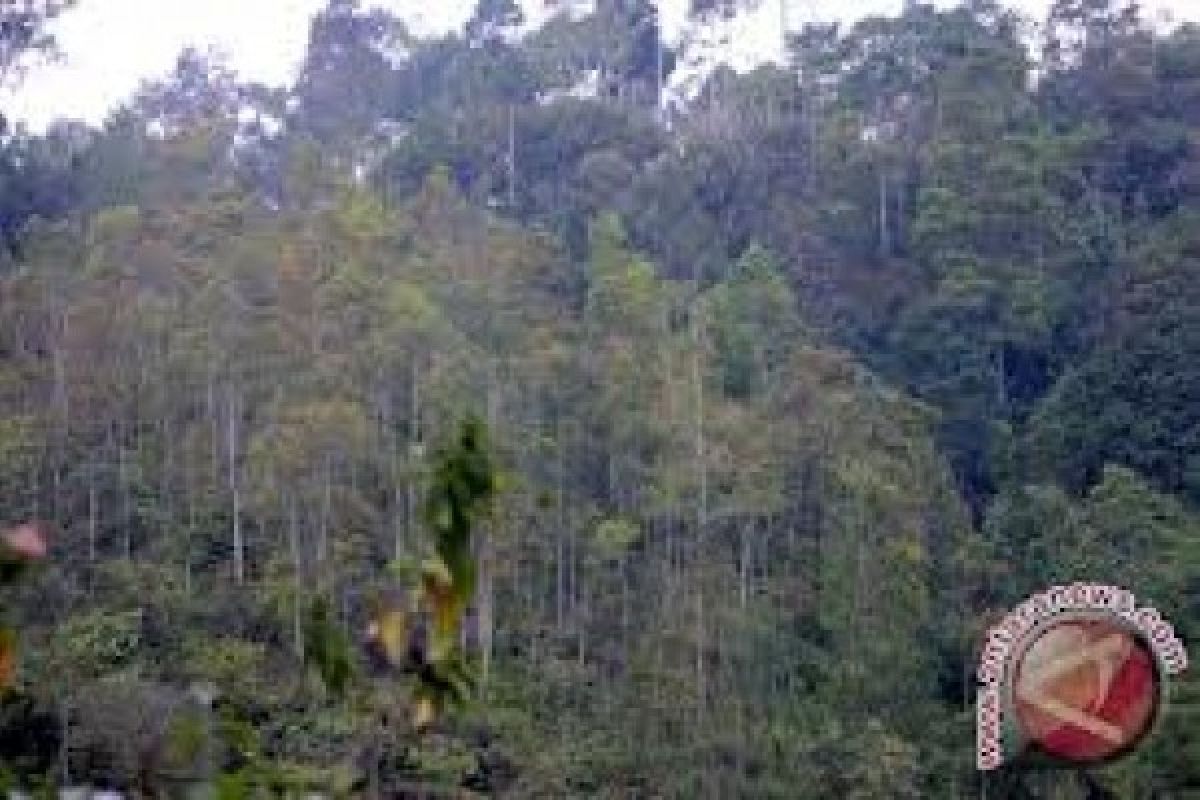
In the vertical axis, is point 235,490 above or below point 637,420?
below

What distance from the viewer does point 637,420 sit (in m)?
13.8

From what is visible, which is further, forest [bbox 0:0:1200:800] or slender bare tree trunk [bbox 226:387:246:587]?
slender bare tree trunk [bbox 226:387:246:587]

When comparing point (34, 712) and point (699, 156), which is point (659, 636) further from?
point (699, 156)

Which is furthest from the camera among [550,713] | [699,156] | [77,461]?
[699,156]

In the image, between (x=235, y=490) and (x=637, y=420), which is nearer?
(x=235, y=490)

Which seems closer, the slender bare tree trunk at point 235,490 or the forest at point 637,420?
the forest at point 637,420

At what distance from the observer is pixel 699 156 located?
19.3 m

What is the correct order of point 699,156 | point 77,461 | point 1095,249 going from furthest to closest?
point 699,156 → point 1095,249 → point 77,461

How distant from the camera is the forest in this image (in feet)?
38.0

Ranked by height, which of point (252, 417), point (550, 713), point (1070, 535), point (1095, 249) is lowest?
point (550, 713)

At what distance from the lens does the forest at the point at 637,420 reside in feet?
38.0

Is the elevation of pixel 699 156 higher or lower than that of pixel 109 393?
higher

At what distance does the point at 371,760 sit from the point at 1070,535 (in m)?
5.48

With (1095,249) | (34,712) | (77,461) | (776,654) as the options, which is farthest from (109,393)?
(1095,249)
